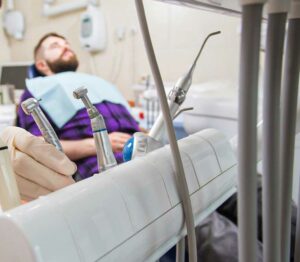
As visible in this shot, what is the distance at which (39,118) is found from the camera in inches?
17.9

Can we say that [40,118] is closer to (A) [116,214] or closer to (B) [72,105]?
(A) [116,214]

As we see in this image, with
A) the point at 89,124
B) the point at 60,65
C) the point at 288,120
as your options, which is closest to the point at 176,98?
the point at 288,120

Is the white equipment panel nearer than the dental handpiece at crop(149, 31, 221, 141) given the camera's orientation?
Yes

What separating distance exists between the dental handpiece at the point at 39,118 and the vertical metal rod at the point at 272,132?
307 mm

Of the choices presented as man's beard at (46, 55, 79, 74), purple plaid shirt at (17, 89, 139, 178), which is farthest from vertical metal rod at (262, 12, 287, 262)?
man's beard at (46, 55, 79, 74)

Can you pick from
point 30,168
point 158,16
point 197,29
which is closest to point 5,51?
point 158,16

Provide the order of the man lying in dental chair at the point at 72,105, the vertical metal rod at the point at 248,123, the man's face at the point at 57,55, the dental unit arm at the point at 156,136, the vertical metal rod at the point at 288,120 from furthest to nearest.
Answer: the man's face at the point at 57,55
the man lying in dental chair at the point at 72,105
the dental unit arm at the point at 156,136
the vertical metal rod at the point at 288,120
the vertical metal rod at the point at 248,123

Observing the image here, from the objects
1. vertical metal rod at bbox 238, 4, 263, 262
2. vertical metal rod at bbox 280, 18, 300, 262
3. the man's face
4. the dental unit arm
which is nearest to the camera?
vertical metal rod at bbox 238, 4, 263, 262

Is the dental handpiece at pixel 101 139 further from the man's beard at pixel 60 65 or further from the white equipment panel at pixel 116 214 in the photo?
the man's beard at pixel 60 65

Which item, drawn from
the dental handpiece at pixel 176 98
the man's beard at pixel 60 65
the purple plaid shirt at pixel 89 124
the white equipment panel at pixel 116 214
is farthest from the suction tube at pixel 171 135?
the man's beard at pixel 60 65

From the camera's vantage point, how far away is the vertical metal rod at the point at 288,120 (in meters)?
0.38

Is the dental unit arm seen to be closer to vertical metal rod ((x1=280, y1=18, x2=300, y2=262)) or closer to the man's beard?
vertical metal rod ((x1=280, y1=18, x2=300, y2=262))

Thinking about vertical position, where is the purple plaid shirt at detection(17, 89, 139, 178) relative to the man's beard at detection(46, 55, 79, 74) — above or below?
below

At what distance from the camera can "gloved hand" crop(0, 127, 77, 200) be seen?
0.43 metres
